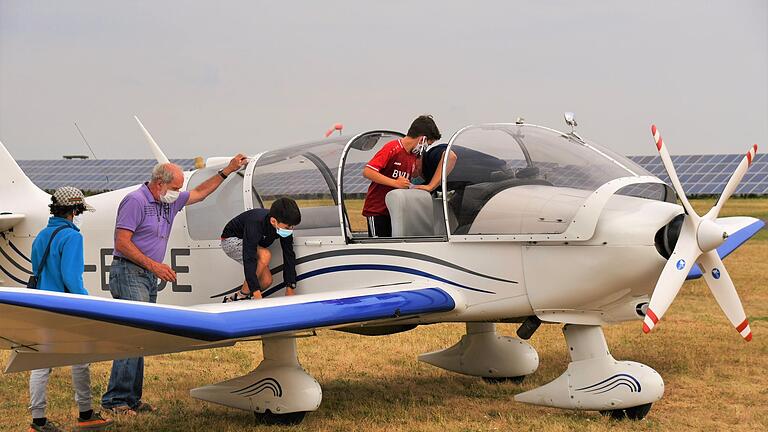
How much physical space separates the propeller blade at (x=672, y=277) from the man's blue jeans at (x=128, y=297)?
3.67m

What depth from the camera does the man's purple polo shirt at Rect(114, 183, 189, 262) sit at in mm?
6938

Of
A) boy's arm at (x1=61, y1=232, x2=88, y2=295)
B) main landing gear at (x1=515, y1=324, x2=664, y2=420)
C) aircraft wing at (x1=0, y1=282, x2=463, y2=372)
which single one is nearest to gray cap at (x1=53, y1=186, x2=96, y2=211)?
boy's arm at (x1=61, y1=232, x2=88, y2=295)

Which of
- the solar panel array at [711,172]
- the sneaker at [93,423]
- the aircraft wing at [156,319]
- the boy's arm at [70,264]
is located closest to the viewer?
the aircraft wing at [156,319]

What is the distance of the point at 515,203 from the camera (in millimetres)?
6902

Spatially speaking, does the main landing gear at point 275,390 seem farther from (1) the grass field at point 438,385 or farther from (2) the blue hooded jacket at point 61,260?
(2) the blue hooded jacket at point 61,260

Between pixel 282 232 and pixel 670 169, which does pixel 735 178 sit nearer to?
pixel 670 169

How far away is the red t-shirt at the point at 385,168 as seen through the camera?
25.0ft

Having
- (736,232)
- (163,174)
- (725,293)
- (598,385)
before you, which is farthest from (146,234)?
(736,232)

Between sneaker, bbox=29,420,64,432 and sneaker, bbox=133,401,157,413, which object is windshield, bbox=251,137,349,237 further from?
sneaker, bbox=29,420,64,432

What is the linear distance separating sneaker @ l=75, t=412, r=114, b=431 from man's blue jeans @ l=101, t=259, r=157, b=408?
42 centimetres

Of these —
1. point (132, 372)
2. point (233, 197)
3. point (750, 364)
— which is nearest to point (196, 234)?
point (233, 197)

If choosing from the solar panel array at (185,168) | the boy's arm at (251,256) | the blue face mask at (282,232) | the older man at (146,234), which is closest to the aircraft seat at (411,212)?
the blue face mask at (282,232)

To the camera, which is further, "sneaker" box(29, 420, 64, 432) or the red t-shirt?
the red t-shirt

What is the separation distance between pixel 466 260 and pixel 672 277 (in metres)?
1.49
